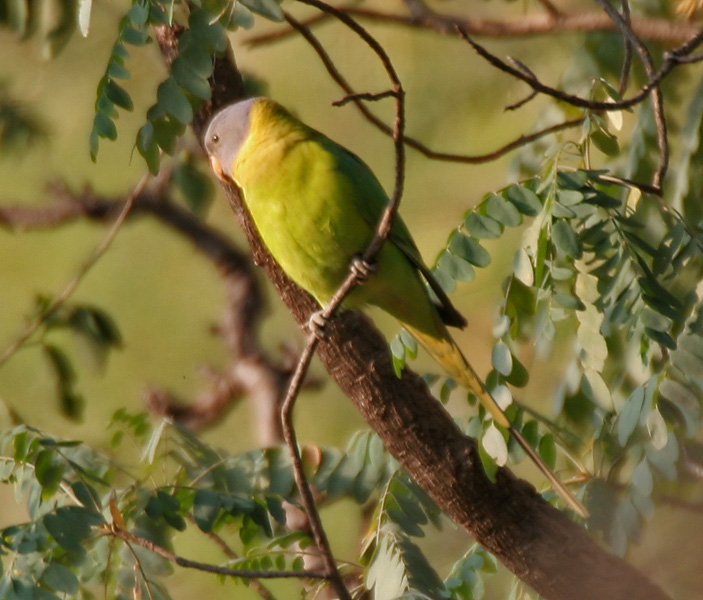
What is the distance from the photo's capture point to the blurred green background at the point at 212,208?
158 inches

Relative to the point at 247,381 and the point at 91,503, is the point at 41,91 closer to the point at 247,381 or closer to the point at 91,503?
the point at 247,381

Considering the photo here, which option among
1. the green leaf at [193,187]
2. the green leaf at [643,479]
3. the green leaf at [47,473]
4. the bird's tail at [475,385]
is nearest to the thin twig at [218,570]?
the green leaf at [47,473]

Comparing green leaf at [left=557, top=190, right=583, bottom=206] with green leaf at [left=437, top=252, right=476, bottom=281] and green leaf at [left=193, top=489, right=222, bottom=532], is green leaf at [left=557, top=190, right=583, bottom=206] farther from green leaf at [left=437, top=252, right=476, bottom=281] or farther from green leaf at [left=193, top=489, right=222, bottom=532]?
green leaf at [left=193, top=489, right=222, bottom=532]

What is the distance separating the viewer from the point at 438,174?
4.84 meters

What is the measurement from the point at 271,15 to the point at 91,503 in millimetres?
1019

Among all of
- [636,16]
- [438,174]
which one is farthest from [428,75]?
[636,16]

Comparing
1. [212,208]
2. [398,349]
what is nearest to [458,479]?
[398,349]

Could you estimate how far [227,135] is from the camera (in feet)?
7.16

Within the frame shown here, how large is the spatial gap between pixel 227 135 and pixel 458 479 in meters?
1.02

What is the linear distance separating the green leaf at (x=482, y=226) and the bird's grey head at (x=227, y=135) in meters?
0.66

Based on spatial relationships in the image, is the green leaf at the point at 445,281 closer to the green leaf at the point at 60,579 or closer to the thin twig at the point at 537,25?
the green leaf at the point at 60,579

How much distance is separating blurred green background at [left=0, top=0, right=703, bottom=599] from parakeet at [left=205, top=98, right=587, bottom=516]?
1.80 meters

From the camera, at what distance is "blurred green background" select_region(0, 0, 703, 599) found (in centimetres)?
402

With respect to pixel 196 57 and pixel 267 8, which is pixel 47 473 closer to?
pixel 196 57
